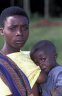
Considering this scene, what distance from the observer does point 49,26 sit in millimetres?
21797

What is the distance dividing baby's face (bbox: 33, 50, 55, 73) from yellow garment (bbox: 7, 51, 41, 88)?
0.19 metres

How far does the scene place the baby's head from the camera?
322cm

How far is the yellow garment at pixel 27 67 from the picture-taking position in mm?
2979

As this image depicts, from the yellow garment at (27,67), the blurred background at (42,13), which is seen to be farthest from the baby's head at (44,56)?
the blurred background at (42,13)

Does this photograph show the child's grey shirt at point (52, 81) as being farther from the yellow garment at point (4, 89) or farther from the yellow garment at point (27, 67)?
the yellow garment at point (4, 89)

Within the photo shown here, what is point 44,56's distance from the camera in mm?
3238

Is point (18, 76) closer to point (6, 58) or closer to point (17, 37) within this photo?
point (6, 58)

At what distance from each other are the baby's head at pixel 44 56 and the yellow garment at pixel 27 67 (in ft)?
0.61

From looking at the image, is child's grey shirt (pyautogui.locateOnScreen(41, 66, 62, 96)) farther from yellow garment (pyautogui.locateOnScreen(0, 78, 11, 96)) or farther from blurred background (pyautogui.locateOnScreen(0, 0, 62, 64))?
blurred background (pyautogui.locateOnScreen(0, 0, 62, 64))

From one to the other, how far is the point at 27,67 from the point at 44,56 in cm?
29

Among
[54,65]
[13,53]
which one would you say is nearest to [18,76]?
[13,53]

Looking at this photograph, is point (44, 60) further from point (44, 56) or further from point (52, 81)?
point (52, 81)

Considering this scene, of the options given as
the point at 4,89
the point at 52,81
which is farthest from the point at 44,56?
the point at 4,89

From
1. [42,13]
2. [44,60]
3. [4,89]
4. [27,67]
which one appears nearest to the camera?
[4,89]
